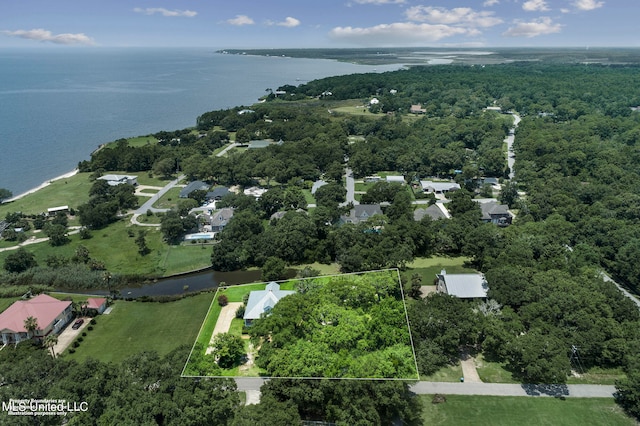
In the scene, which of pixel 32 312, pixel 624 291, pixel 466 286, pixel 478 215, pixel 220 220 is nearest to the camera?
pixel 32 312

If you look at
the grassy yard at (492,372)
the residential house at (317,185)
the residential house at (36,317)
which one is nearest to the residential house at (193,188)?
the residential house at (317,185)

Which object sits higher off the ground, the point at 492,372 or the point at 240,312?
the point at 240,312

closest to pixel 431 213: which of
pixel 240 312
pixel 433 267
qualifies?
pixel 433 267

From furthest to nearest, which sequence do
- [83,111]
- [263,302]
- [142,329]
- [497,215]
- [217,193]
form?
[83,111] → [217,193] → [497,215] → [142,329] → [263,302]

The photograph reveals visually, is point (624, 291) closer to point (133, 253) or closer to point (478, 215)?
point (478, 215)

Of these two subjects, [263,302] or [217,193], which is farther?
[217,193]

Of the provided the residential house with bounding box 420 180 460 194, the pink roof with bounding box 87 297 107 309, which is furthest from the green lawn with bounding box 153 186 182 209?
the residential house with bounding box 420 180 460 194

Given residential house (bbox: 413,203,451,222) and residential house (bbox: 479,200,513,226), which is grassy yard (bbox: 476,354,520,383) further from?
residential house (bbox: 479,200,513,226)
